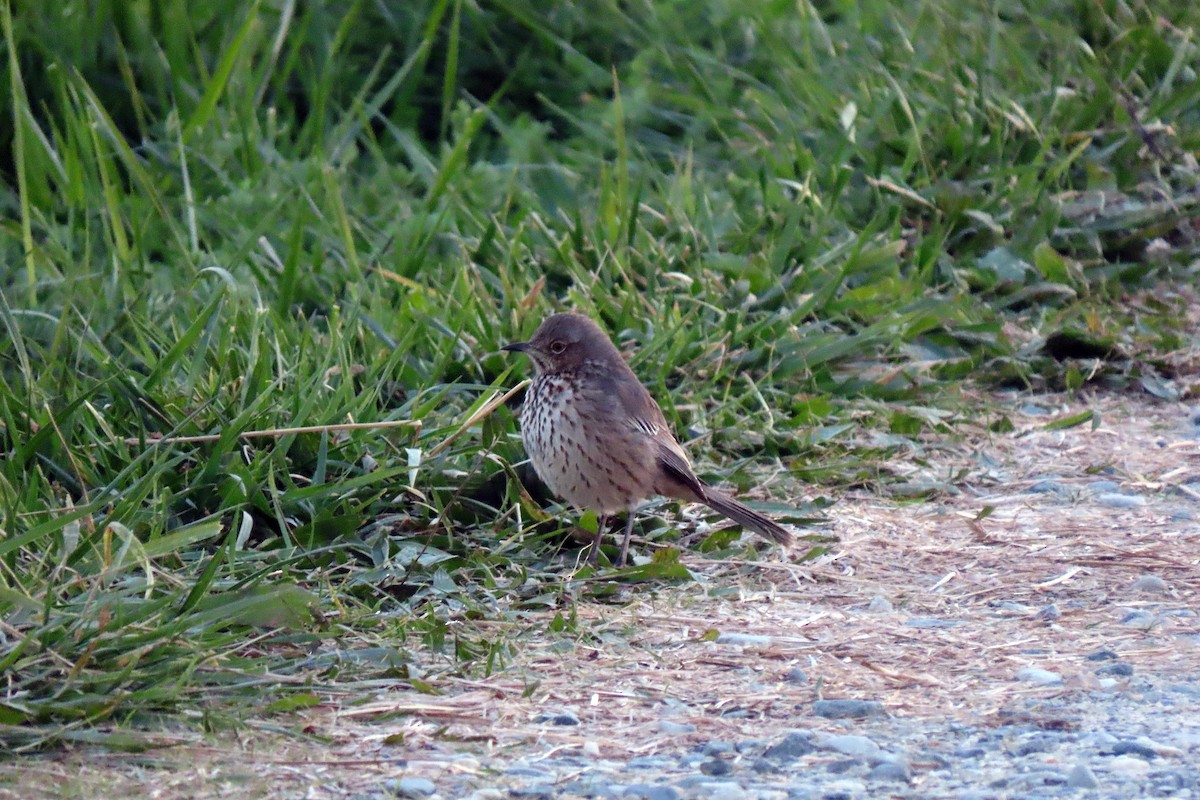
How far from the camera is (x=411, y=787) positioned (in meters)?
2.95

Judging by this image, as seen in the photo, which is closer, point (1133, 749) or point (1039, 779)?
point (1039, 779)

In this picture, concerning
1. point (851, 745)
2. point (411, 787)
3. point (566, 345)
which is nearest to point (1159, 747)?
point (851, 745)

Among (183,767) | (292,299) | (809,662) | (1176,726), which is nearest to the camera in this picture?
(183,767)

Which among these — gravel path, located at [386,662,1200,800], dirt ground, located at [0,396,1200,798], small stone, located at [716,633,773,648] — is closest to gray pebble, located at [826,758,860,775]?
gravel path, located at [386,662,1200,800]

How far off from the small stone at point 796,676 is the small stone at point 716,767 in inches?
20.4

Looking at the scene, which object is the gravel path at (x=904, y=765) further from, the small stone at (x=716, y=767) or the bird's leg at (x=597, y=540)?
the bird's leg at (x=597, y=540)

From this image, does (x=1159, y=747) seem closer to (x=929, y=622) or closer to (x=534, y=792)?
(x=929, y=622)

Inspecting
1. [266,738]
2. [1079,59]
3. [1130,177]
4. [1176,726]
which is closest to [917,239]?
[1130,177]

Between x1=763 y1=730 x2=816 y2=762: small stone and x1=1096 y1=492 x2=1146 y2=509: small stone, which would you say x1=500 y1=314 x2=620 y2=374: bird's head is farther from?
x1=763 y1=730 x2=816 y2=762: small stone

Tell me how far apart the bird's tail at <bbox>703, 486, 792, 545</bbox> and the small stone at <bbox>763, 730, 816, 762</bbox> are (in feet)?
4.47

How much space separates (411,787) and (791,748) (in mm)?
750

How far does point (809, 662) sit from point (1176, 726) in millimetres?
839

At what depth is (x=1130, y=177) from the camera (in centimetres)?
718

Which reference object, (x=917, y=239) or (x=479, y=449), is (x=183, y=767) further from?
(x=917, y=239)
